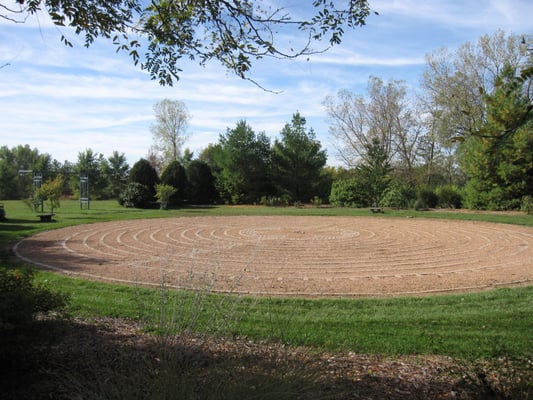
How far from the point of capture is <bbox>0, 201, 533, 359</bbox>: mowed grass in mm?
4262

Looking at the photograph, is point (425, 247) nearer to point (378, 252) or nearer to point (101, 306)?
point (378, 252)

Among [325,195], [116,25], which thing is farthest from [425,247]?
[325,195]

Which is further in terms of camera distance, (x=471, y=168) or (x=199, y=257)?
(x=471, y=168)

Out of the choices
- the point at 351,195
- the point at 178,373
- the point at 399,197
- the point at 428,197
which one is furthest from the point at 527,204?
the point at 178,373

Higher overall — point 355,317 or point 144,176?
point 144,176

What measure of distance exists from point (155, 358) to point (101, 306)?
2470 millimetres

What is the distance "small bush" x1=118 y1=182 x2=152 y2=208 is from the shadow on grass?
22.6 m

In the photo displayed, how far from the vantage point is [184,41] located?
17.5 feet

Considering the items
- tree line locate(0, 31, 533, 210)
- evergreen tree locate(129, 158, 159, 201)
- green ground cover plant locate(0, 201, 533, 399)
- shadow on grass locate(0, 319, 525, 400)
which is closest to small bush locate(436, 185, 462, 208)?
tree line locate(0, 31, 533, 210)

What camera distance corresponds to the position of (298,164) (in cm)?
3075

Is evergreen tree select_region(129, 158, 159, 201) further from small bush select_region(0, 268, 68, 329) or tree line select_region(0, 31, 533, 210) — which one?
small bush select_region(0, 268, 68, 329)

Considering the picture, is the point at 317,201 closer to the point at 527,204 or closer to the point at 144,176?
the point at 144,176

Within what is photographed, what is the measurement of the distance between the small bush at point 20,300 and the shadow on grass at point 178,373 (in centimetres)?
14

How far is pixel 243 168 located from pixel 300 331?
26.4 meters
